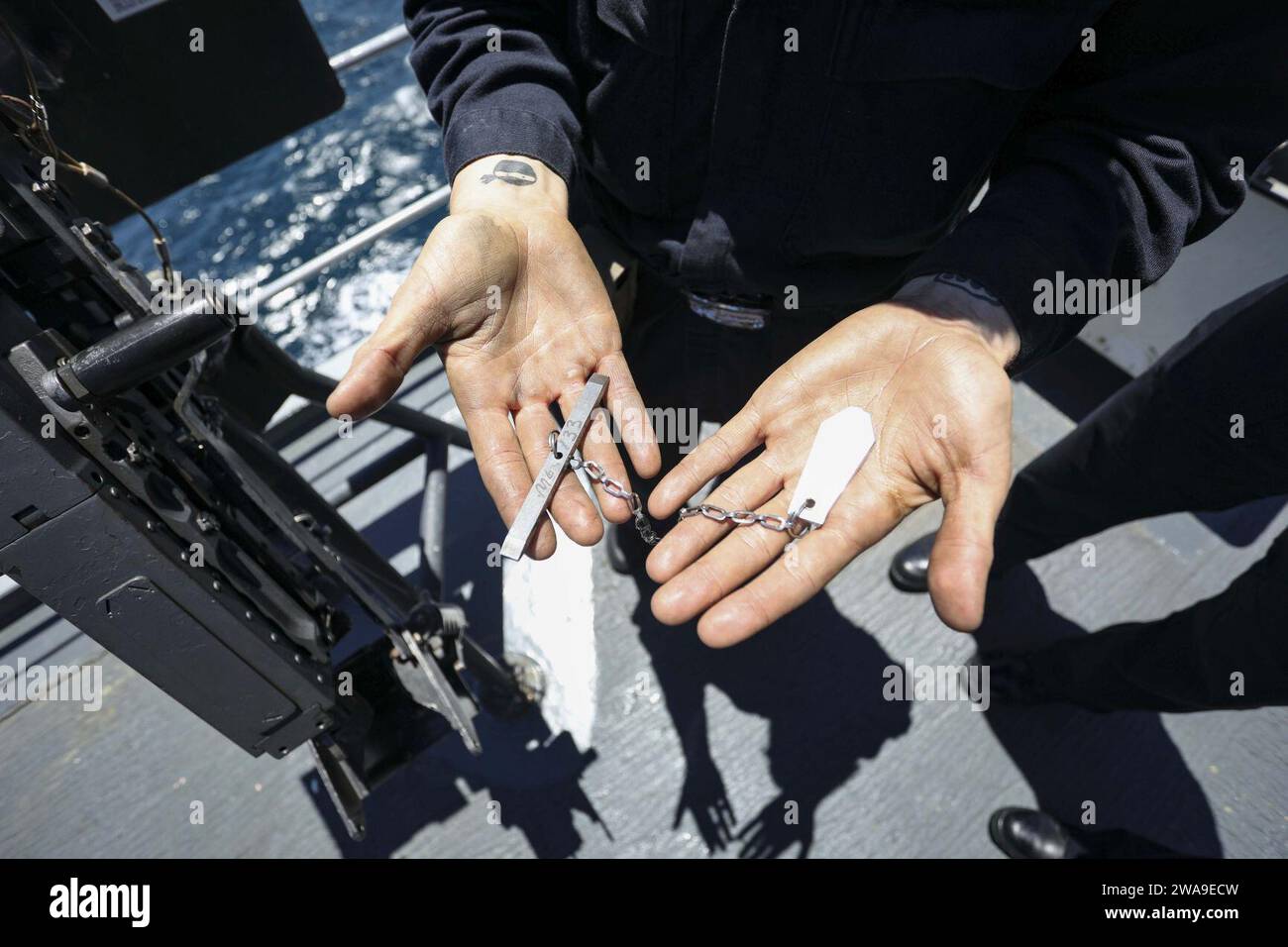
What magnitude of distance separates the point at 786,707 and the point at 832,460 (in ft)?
5.37

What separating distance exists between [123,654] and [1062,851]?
324 centimetres

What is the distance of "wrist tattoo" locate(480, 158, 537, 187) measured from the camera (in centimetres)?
212

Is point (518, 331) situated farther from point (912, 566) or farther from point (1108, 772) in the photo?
point (1108, 772)

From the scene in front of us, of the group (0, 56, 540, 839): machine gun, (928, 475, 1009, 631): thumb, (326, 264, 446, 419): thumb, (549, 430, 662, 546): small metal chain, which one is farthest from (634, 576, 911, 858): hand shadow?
(326, 264, 446, 419): thumb

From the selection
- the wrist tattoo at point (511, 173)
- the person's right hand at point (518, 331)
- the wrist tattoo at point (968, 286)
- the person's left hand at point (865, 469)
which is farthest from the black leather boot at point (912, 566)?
the wrist tattoo at point (511, 173)

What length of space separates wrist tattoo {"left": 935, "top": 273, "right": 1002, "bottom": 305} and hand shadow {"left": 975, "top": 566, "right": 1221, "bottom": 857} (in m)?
1.87

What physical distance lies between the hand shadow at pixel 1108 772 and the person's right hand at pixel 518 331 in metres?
2.28

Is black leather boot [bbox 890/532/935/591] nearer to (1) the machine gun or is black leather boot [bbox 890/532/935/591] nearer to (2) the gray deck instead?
(2) the gray deck

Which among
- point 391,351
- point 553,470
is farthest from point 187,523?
point 553,470

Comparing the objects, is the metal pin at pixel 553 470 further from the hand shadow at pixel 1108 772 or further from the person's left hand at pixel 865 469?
the hand shadow at pixel 1108 772

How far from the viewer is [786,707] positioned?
313 cm

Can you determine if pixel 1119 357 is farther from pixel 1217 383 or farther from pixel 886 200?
pixel 886 200
